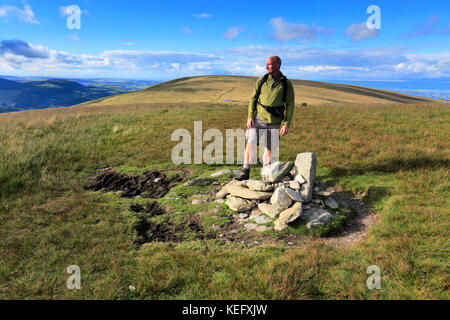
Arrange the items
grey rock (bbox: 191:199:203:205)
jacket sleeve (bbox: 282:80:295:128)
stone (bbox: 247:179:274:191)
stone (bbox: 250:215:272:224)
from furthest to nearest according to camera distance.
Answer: jacket sleeve (bbox: 282:80:295:128), grey rock (bbox: 191:199:203:205), stone (bbox: 247:179:274:191), stone (bbox: 250:215:272:224)

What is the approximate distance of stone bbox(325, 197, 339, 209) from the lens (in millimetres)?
5855

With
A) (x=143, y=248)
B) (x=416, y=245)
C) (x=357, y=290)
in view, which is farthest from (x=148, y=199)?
(x=416, y=245)

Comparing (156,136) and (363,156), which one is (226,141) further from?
(363,156)

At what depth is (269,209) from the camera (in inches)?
226

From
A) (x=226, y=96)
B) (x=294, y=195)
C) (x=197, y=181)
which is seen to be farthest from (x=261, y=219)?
(x=226, y=96)

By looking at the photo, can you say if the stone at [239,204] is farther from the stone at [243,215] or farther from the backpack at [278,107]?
the backpack at [278,107]

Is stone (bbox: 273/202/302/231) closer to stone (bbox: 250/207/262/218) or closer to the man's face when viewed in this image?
stone (bbox: 250/207/262/218)

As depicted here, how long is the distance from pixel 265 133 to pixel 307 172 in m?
1.80

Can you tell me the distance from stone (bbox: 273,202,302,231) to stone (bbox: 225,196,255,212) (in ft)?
2.91

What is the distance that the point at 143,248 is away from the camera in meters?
4.63

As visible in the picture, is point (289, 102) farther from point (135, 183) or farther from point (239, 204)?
point (135, 183)

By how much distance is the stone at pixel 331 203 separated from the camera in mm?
5855

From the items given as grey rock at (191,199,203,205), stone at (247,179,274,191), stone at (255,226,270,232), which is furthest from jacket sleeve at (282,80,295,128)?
grey rock at (191,199,203,205)
